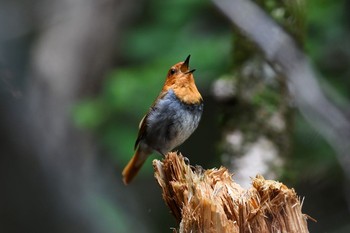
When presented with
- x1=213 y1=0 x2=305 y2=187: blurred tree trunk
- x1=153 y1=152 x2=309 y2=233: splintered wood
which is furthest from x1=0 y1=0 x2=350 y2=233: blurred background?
x1=153 y1=152 x2=309 y2=233: splintered wood

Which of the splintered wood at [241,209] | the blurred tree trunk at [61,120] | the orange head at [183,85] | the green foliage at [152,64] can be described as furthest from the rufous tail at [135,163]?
the blurred tree trunk at [61,120]

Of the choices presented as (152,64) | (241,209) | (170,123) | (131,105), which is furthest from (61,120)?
(241,209)

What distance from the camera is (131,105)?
786cm

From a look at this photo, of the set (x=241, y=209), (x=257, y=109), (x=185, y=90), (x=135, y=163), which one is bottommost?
(x=241, y=209)

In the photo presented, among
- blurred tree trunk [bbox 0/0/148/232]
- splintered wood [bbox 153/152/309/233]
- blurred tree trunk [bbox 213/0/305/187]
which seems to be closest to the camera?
splintered wood [bbox 153/152/309/233]

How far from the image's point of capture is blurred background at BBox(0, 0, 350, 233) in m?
6.08

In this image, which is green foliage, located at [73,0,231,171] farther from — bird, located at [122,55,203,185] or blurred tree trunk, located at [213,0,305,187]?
bird, located at [122,55,203,185]

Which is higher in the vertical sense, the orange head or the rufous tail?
the orange head

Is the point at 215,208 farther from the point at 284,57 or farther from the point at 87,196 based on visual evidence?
the point at 87,196

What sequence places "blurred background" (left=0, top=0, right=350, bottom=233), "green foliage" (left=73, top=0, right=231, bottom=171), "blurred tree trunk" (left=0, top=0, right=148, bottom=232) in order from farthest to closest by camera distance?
"blurred tree trunk" (left=0, top=0, right=148, bottom=232) → "green foliage" (left=73, top=0, right=231, bottom=171) → "blurred background" (left=0, top=0, right=350, bottom=233)

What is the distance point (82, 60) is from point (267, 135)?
185 inches

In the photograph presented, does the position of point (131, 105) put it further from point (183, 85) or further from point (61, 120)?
point (61, 120)

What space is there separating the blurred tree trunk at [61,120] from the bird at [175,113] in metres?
4.29

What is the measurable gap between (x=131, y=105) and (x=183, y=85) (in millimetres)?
2435
